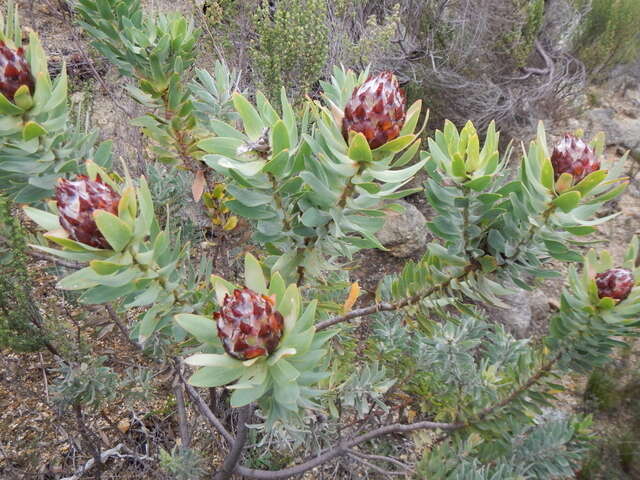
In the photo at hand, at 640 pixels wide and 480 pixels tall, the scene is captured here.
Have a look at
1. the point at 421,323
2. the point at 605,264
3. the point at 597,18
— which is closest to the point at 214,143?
the point at 421,323

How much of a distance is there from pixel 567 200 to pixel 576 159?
0.41 feet

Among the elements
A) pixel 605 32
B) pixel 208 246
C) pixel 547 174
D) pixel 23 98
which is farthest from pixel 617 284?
pixel 605 32

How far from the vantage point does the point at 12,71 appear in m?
0.86

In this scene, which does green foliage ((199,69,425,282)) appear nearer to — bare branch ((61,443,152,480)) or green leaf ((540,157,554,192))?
green leaf ((540,157,554,192))

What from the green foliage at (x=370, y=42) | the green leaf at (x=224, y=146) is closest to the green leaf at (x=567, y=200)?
the green leaf at (x=224, y=146)

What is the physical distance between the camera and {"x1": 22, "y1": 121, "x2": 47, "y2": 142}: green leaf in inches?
33.5

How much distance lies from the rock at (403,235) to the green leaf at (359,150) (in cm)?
294

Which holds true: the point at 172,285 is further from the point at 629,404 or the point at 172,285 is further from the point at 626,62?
the point at 626,62

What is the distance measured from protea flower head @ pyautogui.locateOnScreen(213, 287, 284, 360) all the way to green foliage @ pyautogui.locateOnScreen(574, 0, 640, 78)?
21.7ft

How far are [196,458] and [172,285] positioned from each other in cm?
112

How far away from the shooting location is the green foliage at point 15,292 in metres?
1.41

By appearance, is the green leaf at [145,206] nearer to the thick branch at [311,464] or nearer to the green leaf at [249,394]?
the green leaf at [249,394]

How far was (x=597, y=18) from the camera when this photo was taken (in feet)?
18.8

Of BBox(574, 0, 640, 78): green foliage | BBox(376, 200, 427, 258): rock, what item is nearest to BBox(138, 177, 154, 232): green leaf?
BBox(376, 200, 427, 258): rock
